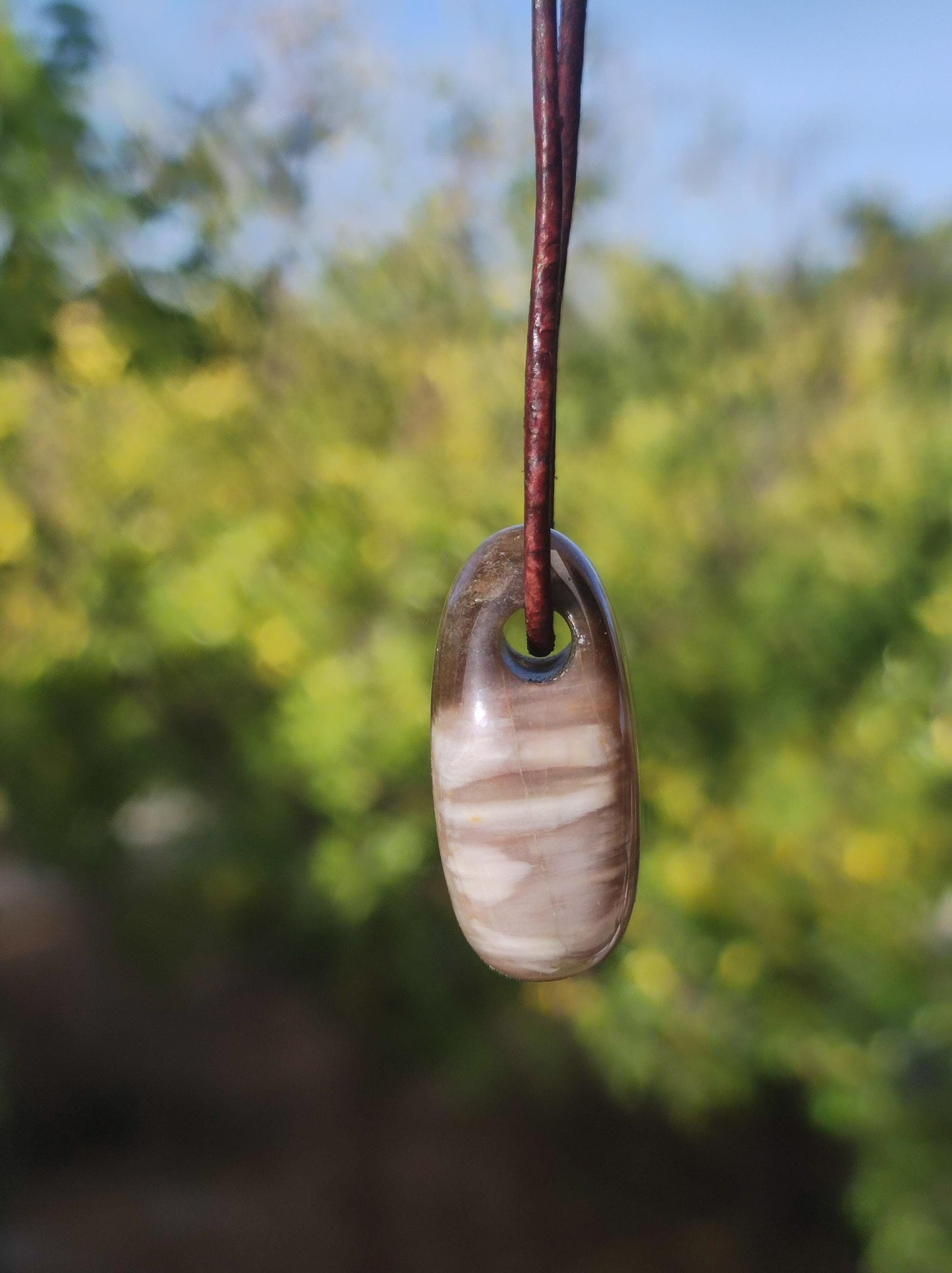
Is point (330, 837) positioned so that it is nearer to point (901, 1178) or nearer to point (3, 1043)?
point (901, 1178)

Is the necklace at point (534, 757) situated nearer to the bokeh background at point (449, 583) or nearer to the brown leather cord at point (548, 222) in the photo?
the brown leather cord at point (548, 222)

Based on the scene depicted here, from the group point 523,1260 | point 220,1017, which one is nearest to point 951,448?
point 523,1260

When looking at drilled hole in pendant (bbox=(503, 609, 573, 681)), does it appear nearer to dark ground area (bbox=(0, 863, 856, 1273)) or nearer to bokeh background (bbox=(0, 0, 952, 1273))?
bokeh background (bbox=(0, 0, 952, 1273))

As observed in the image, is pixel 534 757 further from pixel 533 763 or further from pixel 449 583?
pixel 449 583

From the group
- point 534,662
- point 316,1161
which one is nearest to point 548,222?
point 534,662

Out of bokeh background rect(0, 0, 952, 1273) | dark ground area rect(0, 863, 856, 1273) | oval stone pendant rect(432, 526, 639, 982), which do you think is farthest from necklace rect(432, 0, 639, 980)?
dark ground area rect(0, 863, 856, 1273)
